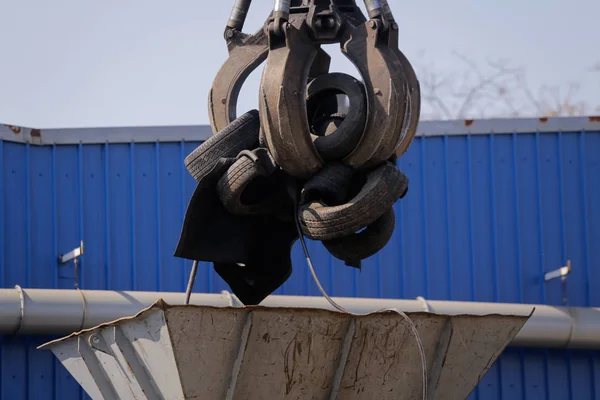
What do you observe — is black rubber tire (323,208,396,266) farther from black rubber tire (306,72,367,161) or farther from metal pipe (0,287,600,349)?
metal pipe (0,287,600,349)

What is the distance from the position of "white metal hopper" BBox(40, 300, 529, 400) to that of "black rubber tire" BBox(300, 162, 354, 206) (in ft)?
2.20

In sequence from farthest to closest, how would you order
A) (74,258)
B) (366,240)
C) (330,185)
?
(74,258) → (366,240) → (330,185)

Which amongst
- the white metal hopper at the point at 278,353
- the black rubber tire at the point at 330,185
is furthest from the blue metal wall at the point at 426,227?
the black rubber tire at the point at 330,185

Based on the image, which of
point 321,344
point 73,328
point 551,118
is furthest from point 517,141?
point 321,344

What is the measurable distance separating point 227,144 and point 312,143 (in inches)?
20.1

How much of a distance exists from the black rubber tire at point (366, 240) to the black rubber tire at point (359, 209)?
0.16 m

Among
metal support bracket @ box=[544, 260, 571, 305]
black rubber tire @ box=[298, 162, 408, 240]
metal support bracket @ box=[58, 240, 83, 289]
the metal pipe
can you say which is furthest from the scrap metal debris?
metal support bracket @ box=[544, 260, 571, 305]

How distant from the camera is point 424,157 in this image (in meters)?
11.5

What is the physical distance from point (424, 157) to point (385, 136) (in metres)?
5.82

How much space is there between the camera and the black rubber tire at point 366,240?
5.88 metres

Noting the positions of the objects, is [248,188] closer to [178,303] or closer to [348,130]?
[348,130]

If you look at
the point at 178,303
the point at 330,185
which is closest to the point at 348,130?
the point at 330,185

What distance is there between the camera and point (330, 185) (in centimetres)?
571

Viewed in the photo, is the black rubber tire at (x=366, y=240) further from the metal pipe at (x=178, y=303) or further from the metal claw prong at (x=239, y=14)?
the metal pipe at (x=178, y=303)
